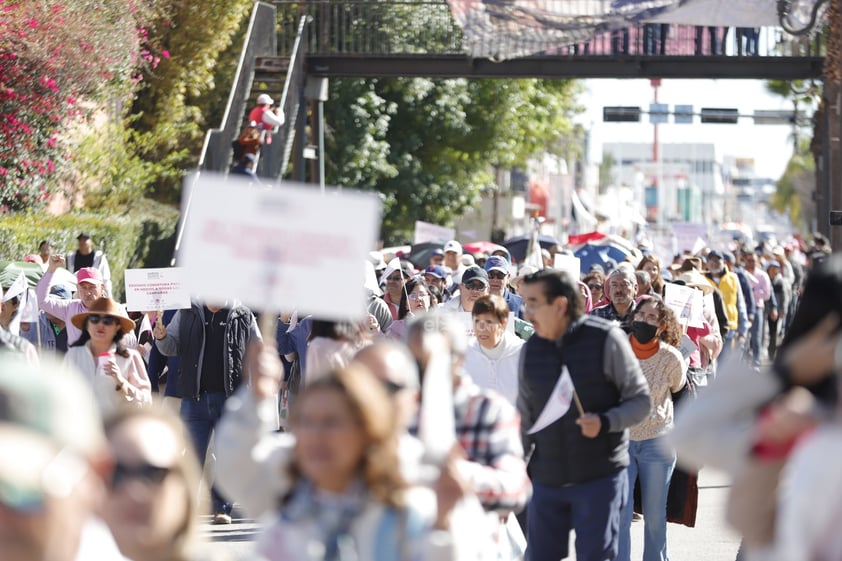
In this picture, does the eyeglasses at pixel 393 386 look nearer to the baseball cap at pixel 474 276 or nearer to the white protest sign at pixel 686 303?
the baseball cap at pixel 474 276

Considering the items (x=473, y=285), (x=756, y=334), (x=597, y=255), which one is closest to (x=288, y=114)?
(x=597, y=255)

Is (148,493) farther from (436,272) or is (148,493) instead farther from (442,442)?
(436,272)

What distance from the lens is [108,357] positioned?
915 centimetres

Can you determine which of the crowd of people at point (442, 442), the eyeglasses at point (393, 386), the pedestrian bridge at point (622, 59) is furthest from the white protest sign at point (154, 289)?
the pedestrian bridge at point (622, 59)

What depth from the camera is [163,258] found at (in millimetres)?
24969

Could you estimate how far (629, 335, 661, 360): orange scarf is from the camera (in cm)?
909

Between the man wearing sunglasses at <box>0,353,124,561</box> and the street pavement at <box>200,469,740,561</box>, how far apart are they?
20.2ft

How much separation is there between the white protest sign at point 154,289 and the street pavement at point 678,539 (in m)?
1.63

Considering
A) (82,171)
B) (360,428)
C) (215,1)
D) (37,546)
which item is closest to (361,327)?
(360,428)

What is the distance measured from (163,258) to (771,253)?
38.2 feet

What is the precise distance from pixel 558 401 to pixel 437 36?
957 inches

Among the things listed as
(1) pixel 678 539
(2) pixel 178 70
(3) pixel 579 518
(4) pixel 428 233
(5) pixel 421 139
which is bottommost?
(1) pixel 678 539

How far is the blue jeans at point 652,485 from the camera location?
345 inches

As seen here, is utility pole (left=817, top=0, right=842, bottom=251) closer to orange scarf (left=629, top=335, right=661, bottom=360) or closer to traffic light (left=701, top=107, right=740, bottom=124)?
orange scarf (left=629, top=335, right=661, bottom=360)
